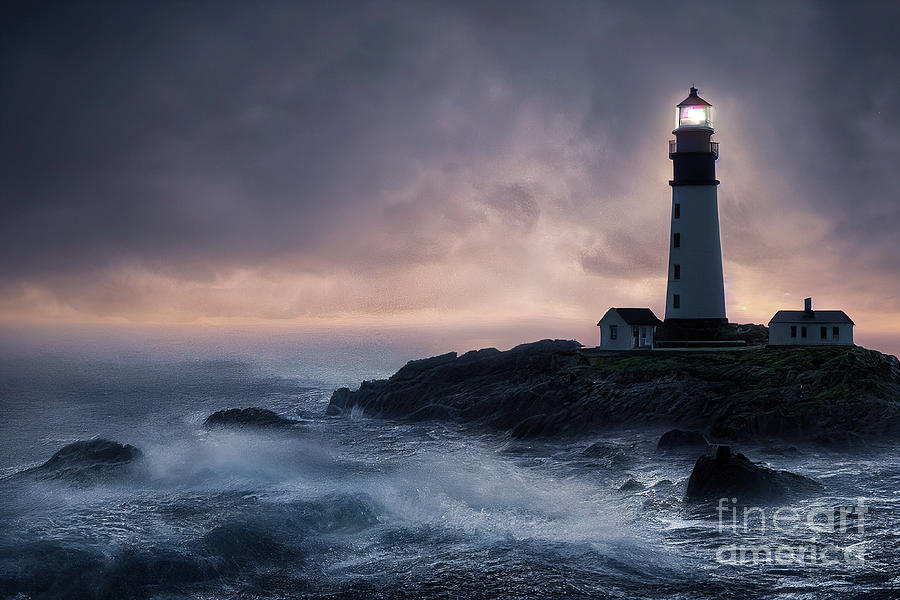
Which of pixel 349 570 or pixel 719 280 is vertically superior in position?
pixel 719 280

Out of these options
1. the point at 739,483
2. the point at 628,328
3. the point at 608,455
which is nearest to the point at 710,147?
the point at 628,328

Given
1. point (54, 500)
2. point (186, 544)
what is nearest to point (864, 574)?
point (186, 544)

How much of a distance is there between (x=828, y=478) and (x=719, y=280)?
79.1ft

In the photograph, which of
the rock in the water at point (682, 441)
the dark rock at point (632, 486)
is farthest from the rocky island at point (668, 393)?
the dark rock at point (632, 486)

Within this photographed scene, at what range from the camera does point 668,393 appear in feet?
127

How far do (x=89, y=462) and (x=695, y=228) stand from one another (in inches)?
Result: 1466

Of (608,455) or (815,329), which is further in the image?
(815,329)

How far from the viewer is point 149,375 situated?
11669 cm

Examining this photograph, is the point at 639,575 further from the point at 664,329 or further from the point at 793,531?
the point at 664,329

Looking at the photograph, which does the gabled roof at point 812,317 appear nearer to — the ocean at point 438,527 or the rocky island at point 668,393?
the rocky island at point 668,393

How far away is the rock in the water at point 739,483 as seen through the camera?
75.4 feet

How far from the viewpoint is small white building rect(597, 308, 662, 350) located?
5091cm

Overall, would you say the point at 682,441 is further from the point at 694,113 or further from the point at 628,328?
the point at 694,113

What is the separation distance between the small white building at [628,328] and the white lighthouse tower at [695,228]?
9.66ft
